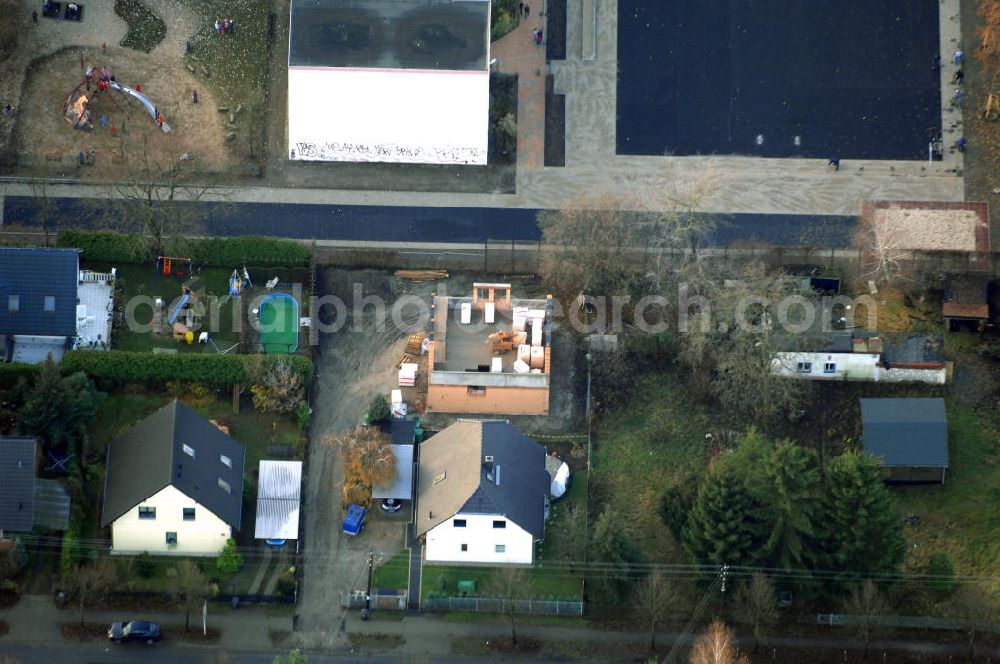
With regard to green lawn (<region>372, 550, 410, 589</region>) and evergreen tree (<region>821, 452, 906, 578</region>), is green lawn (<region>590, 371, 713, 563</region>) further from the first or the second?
green lawn (<region>372, 550, 410, 589</region>)

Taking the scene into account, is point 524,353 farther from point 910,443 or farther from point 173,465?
point 910,443

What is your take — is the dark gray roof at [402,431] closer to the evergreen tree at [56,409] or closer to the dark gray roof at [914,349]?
the evergreen tree at [56,409]

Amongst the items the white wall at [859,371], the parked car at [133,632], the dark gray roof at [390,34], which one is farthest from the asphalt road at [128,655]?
the dark gray roof at [390,34]

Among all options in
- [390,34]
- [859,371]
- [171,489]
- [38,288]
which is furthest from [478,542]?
[390,34]

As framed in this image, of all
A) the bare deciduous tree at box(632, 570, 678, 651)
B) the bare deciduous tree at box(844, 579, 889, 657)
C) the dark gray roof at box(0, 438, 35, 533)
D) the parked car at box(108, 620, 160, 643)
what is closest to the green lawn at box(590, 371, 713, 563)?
the bare deciduous tree at box(632, 570, 678, 651)

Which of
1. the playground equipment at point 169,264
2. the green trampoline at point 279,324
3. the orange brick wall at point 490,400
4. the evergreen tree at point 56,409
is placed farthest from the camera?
the playground equipment at point 169,264
